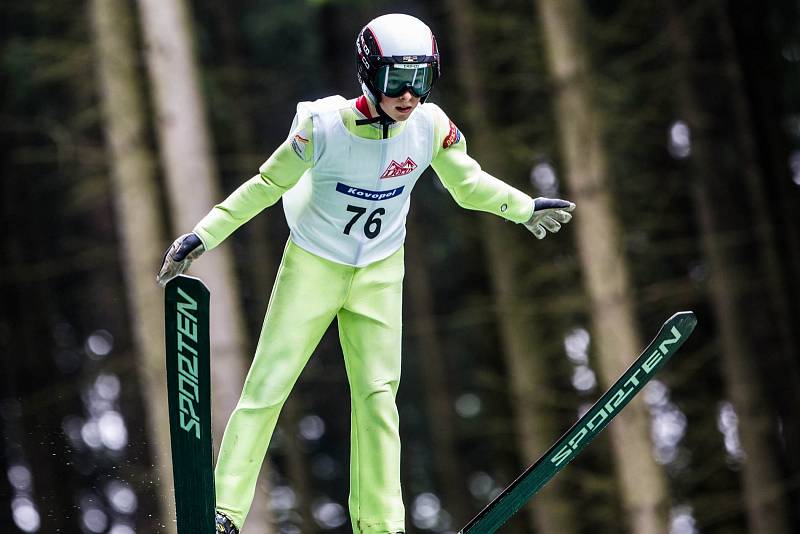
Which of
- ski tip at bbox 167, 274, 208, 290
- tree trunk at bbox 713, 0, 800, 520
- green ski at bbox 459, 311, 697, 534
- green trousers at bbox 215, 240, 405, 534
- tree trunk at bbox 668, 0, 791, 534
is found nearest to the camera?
ski tip at bbox 167, 274, 208, 290

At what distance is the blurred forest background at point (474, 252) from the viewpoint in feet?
32.1

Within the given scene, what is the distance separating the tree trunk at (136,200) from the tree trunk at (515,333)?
3.84 metres

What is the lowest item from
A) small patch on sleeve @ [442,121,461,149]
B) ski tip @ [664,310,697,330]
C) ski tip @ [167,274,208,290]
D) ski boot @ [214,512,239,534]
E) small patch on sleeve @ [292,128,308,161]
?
ski boot @ [214,512,239,534]

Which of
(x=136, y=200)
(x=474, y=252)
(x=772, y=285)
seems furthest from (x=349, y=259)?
(x=474, y=252)

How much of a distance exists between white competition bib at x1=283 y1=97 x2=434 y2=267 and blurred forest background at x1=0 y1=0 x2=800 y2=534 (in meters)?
2.18

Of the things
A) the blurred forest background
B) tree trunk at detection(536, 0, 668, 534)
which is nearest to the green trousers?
the blurred forest background

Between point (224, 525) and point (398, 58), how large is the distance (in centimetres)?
189

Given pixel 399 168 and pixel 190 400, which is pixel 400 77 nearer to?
pixel 399 168

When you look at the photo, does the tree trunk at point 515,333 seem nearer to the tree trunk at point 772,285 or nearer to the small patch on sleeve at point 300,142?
the tree trunk at point 772,285

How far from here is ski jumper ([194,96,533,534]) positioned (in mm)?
4793

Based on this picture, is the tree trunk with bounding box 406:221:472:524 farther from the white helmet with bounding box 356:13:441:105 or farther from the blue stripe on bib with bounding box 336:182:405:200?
the white helmet with bounding box 356:13:441:105

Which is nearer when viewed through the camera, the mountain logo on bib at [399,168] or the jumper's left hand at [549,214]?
the mountain logo on bib at [399,168]

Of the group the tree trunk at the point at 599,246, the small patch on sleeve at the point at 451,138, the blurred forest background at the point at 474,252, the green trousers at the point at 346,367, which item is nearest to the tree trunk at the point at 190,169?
the blurred forest background at the point at 474,252

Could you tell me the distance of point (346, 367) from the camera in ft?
16.5
